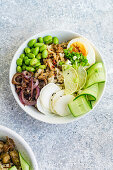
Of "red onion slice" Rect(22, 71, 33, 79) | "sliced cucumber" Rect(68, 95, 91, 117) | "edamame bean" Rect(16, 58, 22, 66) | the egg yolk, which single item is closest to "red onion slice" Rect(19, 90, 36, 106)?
"red onion slice" Rect(22, 71, 33, 79)

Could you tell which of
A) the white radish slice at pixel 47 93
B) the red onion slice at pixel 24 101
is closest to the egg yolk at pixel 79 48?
the white radish slice at pixel 47 93

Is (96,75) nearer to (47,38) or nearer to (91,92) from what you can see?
(91,92)

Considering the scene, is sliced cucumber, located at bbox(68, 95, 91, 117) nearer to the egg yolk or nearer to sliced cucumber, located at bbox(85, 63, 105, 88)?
sliced cucumber, located at bbox(85, 63, 105, 88)

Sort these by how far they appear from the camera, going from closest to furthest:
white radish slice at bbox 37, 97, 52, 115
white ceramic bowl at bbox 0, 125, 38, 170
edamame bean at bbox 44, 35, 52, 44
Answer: white ceramic bowl at bbox 0, 125, 38, 170, white radish slice at bbox 37, 97, 52, 115, edamame bean at bbox 44, 35, 52, 44

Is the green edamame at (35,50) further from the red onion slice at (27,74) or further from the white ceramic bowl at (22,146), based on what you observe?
the white ceramic bowl at (22,146)

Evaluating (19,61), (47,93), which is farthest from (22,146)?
(19,61)

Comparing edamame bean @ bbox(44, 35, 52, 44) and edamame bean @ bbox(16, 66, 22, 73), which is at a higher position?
edamame bean @ bbox(44, 35, 52, 44)
